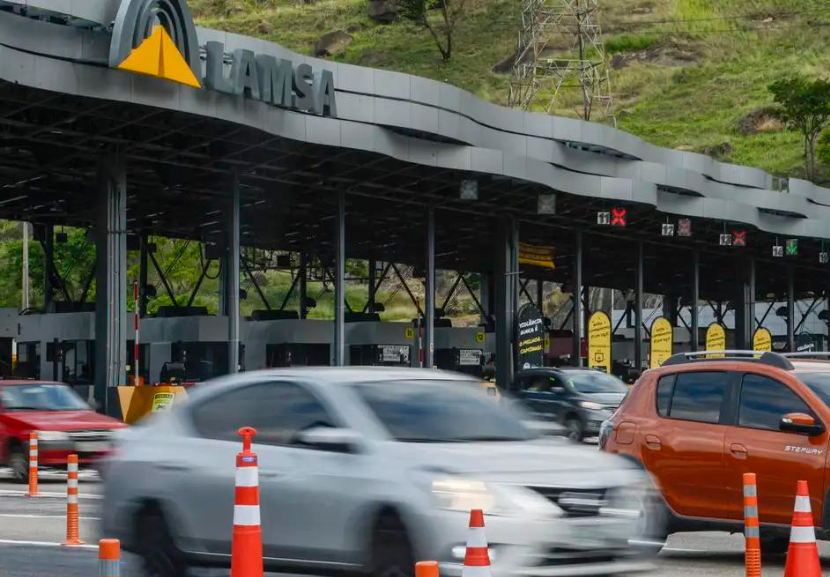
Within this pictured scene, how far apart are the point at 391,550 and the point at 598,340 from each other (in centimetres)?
3666

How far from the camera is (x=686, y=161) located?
58.7 metres

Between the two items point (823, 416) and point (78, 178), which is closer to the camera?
point (823, 416)

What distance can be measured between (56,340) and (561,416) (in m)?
18.2

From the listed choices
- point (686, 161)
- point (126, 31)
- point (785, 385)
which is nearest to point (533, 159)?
point (686, 161)

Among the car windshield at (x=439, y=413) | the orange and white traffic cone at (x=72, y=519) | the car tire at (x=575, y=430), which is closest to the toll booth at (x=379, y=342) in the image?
the car tire at (x=575, y=430)

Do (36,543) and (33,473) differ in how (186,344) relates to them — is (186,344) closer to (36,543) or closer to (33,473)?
(33,473)

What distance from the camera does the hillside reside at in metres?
161

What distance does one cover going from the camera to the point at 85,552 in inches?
579

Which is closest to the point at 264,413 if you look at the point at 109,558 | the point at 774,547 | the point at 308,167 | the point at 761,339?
the point at 109,558

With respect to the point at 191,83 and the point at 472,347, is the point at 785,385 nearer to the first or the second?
the point at 191,83

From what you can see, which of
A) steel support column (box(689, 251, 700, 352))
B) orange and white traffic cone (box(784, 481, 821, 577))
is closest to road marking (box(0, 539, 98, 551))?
orange and white traffic cone (box(784, 481, 821, 577))

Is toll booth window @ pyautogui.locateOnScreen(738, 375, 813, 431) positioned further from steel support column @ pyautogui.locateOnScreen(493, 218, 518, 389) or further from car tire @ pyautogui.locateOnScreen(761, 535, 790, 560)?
steel support column @ pyautogui.locateOnScreen(493, 218, 518, 389)

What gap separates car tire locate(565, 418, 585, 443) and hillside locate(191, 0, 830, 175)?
114487mm

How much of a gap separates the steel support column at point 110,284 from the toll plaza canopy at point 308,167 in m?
0.05
